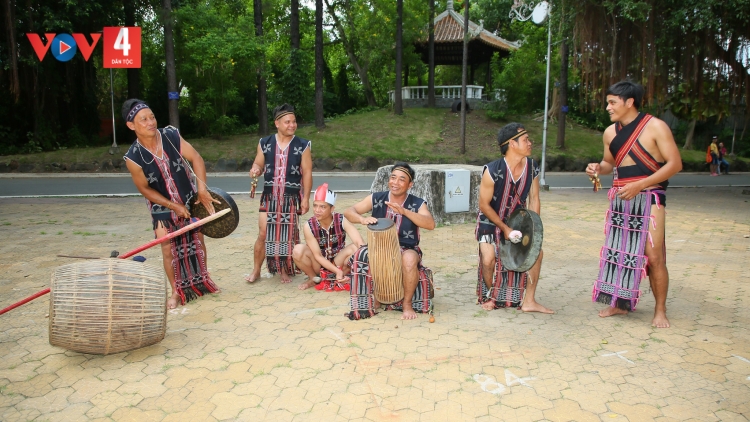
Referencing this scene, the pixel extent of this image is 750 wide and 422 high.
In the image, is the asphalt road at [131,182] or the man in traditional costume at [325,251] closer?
the man in traditional costume at [325,251]

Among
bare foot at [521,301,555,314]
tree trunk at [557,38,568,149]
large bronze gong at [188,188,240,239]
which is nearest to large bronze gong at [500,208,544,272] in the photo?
bare foot at [521,301,555,314]

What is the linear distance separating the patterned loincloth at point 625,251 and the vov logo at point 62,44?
1696cm

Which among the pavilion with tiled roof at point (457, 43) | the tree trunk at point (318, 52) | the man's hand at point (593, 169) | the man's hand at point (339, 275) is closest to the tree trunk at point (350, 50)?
the pavilion with tiled roof at point (457, 43)

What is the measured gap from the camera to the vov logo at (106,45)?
17609 mm

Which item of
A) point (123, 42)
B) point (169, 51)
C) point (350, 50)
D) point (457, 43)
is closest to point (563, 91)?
point (457, 43)

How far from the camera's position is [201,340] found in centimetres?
452

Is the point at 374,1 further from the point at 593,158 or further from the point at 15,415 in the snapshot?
the point at 15,415

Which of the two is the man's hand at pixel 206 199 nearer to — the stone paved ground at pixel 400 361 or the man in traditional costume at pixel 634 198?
the stone paved ground at pixel 400 361

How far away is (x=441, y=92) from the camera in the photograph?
3014 cm

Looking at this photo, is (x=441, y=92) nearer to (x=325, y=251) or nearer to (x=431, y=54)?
(x=431, y=54)

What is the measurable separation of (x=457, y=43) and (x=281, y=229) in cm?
2484

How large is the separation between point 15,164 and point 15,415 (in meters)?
18.3

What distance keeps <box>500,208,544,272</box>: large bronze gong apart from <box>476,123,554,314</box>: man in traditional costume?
0.25ft

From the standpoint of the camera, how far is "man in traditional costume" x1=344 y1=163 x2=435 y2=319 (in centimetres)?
487
